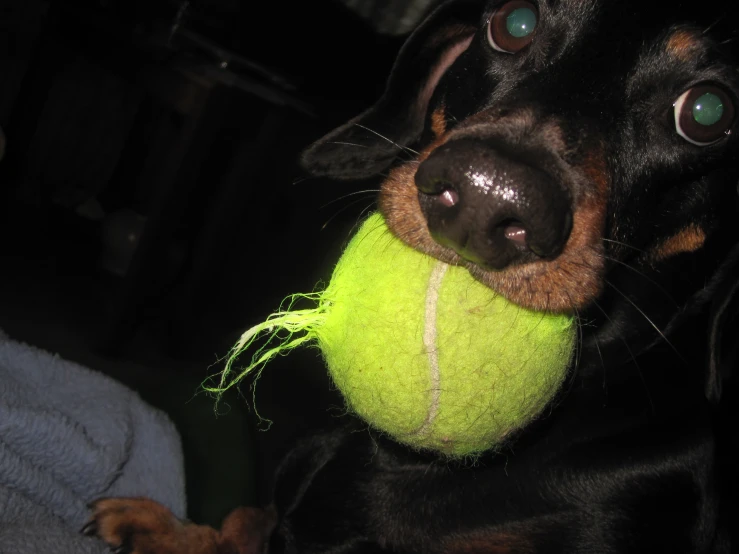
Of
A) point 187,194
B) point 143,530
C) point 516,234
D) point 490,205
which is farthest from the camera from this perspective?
point 187,194

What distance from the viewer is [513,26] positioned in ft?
5.93

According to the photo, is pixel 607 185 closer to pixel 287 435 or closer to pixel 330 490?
pixel 330 490

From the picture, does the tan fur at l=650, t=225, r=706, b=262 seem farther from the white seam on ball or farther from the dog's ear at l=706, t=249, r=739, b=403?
the white seam on ball

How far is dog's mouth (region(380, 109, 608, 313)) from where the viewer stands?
1117 mm

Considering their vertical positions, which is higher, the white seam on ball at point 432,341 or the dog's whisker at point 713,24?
the dog's whisker at point 713,24

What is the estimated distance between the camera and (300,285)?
3611mm

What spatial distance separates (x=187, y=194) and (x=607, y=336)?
2283 millimetres

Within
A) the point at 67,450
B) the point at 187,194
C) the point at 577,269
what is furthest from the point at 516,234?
the point at 187,194

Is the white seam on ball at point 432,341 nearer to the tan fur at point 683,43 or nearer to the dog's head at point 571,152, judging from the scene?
the dog's head at point 571,152

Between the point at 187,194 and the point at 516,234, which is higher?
the point at 516,234

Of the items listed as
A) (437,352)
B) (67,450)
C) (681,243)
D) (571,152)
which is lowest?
(67,450)

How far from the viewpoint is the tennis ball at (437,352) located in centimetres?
127

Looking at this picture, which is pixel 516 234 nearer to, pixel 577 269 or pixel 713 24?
pixel 577 269

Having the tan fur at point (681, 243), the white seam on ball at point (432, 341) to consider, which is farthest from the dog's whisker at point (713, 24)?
the white seam on ball at point (432, 341)
